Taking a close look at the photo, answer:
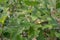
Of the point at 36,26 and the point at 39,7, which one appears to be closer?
the point at 36,26

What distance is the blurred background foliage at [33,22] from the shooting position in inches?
47.6

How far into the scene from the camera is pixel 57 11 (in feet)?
4.36

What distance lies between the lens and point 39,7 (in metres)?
1.35

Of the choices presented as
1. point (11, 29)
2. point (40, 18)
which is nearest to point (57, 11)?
point (40, 18)

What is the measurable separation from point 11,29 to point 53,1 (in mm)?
334

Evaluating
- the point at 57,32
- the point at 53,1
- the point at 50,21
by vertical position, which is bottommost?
the point at 57,32

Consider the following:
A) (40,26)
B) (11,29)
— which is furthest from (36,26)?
(11,29)

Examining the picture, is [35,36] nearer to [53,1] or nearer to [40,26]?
[40,26]

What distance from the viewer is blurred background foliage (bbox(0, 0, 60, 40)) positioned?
3.96 ft

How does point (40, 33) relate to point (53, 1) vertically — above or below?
below

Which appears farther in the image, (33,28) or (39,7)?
(39,7)

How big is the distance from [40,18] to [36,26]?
0.09 metres

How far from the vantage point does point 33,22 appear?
1.25 metres

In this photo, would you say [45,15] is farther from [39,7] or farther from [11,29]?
[11,29]
